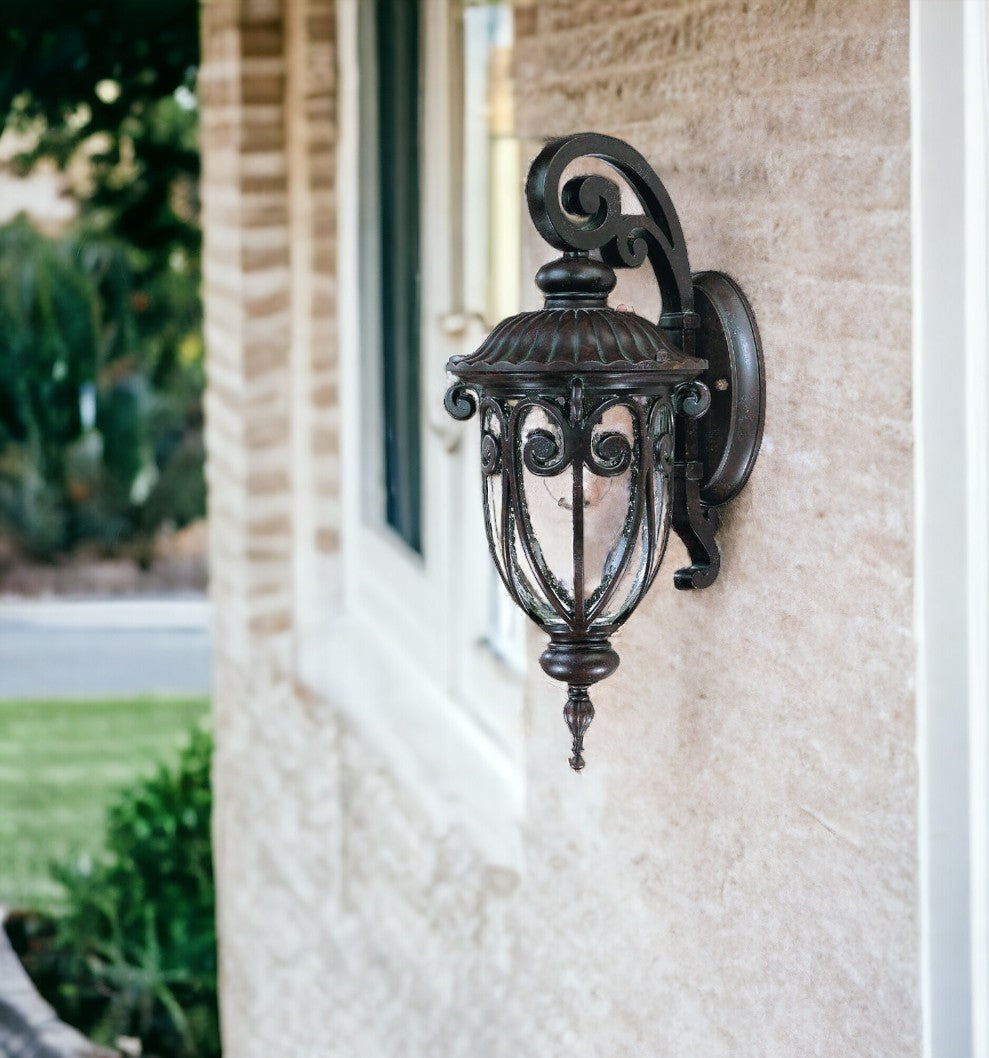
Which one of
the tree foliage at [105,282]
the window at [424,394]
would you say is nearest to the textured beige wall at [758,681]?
the window at [424,394]

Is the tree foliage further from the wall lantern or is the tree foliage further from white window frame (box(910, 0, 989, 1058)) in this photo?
white window frame (box(910, 0, 989, 1058))

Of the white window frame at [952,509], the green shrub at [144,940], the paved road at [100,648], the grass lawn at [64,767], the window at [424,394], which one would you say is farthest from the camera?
the paved road at [100,648]

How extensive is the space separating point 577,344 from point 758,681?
37 centimetres

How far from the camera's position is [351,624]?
3.29m

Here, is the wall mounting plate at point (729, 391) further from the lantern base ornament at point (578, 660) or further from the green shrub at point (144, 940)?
the green shrub at point (144, 940)

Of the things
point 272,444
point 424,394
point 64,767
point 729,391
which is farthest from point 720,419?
point 64,767

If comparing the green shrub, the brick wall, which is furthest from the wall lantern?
the green shrub

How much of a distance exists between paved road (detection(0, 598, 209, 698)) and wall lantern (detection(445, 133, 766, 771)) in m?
5.02

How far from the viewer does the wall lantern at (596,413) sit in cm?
117

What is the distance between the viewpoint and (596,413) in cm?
117

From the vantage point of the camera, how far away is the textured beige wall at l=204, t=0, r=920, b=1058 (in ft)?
3.76

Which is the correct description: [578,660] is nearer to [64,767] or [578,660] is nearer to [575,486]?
[575,486]

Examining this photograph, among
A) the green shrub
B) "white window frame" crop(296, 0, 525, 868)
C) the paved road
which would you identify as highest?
"white window frame" crop(296, 0, 525, 868)

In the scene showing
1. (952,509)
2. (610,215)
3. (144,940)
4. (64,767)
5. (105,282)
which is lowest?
(144,940)
